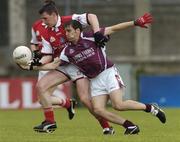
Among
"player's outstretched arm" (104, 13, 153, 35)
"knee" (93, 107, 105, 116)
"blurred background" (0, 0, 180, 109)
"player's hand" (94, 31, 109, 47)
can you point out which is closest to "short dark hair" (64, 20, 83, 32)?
"player's hand" (94, 31, 109, 47)

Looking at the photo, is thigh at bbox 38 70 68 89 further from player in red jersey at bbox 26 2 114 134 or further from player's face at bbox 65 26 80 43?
player's face at bbox 65 26 80 43

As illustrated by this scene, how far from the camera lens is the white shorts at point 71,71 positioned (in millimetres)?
13277

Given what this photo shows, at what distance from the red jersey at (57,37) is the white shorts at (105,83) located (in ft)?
3.30

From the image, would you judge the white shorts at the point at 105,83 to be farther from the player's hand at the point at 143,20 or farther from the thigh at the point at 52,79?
the thigh at the point at 52,79

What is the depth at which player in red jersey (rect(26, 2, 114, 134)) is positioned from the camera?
42.7 ft

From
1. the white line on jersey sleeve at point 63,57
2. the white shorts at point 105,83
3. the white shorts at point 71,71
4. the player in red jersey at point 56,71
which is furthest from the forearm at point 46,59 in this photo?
the white shorts at point 105,83

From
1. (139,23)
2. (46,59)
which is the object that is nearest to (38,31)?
(46,59)

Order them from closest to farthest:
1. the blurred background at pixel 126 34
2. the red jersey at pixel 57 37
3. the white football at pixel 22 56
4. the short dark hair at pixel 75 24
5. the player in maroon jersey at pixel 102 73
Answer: the player in maroon jersey at pixel 102 73 → the short dark hair at pixel 75 24 → the white football at pixel 22 56 → the red jersey at pixel 57 37 → the blurred background at pixel 126 34

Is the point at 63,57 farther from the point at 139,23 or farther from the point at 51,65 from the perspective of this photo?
the point at 139,23

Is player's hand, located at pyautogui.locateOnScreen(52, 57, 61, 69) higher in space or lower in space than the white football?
lower

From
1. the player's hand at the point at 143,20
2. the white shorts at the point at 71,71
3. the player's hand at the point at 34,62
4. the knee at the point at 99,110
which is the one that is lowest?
the knee at the point at 99,110

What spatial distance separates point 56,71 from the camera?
13.6 meters

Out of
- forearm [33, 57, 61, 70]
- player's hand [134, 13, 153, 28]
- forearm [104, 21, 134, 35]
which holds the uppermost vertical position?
player's hand [134, 13, 153, 28]

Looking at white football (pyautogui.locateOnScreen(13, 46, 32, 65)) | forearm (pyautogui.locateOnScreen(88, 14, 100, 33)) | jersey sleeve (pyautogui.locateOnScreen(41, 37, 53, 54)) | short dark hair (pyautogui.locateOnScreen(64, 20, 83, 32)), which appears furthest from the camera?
jersey sleeve (pyautogui.locateOnScreen(41, 37, 53, 54))
